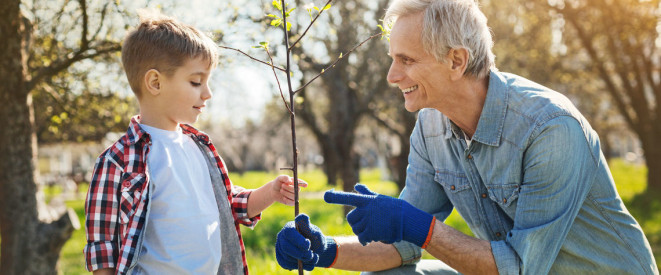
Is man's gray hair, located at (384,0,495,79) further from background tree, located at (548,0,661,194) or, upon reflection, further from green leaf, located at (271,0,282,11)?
background tree, located at (548,0,661,194)

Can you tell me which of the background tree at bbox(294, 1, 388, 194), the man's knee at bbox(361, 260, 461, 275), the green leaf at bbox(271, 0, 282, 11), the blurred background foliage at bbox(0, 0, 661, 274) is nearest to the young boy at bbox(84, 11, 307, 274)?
the green leaf at bbox(271, 0, 282, 11)

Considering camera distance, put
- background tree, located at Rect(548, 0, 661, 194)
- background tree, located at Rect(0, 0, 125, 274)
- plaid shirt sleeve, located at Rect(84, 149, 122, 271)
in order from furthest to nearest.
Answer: background tree, located at Rect(548, 0, 661, 194)
background tree, located at Rect(0, 0, 125, 274)
plaid shirt sleeve, located at Rect(84, 149, 122, 271)

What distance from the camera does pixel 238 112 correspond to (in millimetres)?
14258

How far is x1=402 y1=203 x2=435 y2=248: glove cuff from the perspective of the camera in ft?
6.61

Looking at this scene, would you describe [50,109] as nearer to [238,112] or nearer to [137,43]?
[137,43]

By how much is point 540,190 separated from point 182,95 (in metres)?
1.38

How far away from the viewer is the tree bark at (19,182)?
3.75 metres

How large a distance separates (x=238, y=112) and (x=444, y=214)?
39.2 ft

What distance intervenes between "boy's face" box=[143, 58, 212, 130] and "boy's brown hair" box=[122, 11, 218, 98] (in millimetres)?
27

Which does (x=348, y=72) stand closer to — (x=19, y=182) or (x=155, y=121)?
(x=19, y=182)

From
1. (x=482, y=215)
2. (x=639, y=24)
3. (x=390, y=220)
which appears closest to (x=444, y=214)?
(x=482, y=215)

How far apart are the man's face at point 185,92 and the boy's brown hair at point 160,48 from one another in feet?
0.08

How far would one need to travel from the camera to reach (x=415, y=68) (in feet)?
7.75

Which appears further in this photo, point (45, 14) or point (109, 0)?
point (45, 14)
